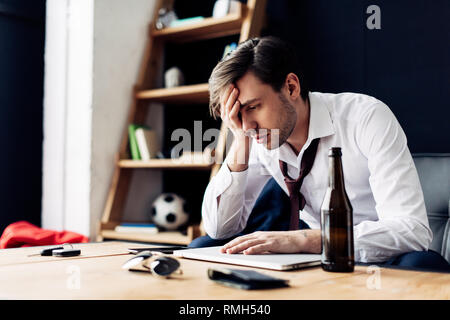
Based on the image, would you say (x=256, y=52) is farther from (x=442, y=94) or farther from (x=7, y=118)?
(x=7, y=118)

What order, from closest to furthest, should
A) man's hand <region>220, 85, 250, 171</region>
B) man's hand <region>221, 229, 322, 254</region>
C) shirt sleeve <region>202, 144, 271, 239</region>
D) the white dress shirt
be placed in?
man's hand <region>221, 229, 322, 254</region> < the white dress shirt < man's hand <region>220, 85, 250, 171</region> < shirt sleeve <region>202, 144, 271, 239</region>

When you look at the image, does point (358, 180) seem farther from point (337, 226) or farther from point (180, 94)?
point (180, 94)

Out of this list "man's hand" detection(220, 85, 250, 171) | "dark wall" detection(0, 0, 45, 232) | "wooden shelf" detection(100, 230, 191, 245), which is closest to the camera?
"man's hand" detection(220, 85, 250, 171)

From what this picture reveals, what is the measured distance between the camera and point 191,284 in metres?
0.80

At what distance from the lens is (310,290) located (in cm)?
75

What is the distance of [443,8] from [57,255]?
198 centimetres

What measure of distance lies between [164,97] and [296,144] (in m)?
1.44

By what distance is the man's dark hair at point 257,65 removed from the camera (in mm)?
→ 1521

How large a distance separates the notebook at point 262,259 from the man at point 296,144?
0.26m

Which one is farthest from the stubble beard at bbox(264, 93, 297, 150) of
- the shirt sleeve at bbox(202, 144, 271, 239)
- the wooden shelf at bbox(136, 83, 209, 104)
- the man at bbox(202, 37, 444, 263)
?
the wooden shelf at bbox(136, 83, 209, 104)

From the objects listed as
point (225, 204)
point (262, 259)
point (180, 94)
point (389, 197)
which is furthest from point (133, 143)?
point (262, 259)

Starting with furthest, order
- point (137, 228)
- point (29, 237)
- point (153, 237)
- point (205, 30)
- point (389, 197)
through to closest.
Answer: point (205, 30) < point (137, 228) < point (153, 237) < point (29, 237) < point (389, 197)

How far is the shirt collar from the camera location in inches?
61.3

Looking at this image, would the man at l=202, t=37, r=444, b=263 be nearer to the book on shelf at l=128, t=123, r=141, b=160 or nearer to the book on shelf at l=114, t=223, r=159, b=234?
the book on shelf at l=114, t=223, r=159, b=234
